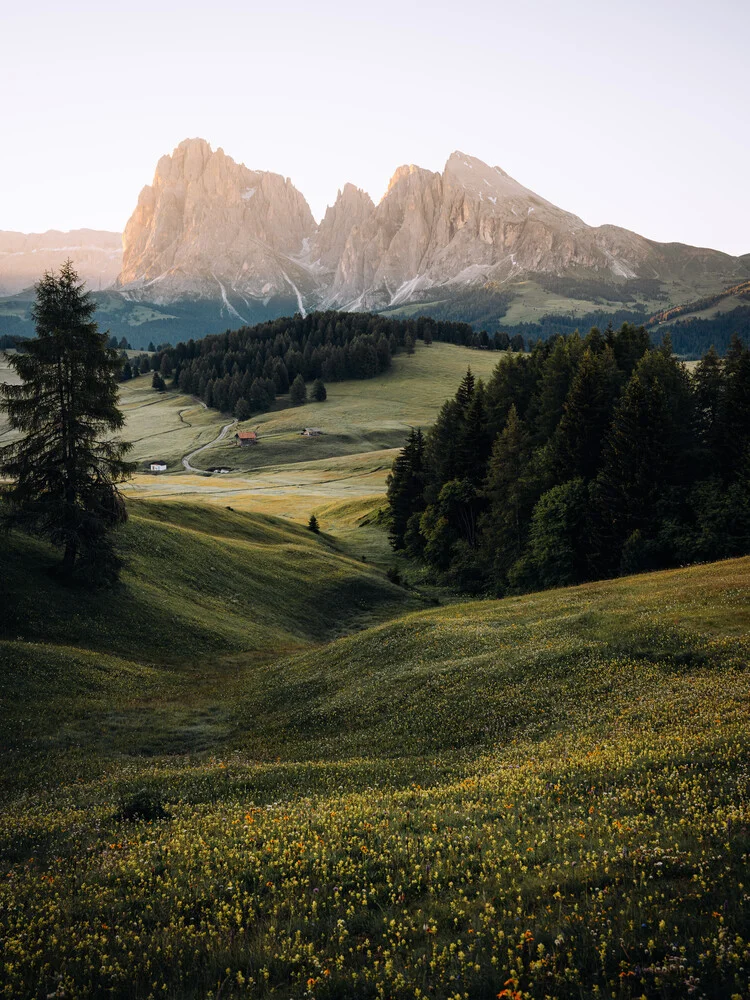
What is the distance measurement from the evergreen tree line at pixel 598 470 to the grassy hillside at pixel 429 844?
26.7m

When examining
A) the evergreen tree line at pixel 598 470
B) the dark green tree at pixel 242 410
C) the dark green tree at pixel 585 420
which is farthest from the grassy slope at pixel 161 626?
the dark green tree at pixel 242 410

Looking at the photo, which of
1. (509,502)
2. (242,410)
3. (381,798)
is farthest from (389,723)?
(242,410)

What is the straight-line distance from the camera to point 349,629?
51.5 m

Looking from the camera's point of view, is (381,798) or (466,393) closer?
(381,798)

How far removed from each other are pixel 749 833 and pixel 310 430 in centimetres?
16549

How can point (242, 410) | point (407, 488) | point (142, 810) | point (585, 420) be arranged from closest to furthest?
point (142, 810) < point (585, 420) < point (407, 488) < point (242, 410)

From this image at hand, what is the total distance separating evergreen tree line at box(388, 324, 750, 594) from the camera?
168 ft

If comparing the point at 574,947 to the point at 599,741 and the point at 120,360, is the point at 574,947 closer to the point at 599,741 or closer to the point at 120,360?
the point at 599,741

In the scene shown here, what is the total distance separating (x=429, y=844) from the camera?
35.1 ft

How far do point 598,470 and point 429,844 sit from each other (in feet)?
167

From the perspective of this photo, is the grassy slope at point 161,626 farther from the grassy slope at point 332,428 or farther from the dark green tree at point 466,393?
the grassy slope at point 332,428

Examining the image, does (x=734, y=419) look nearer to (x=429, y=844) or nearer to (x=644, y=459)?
(x=644, y=459)

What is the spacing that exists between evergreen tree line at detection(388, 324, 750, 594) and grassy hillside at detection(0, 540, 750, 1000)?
87.6ft

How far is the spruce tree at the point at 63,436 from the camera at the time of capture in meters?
37.3
